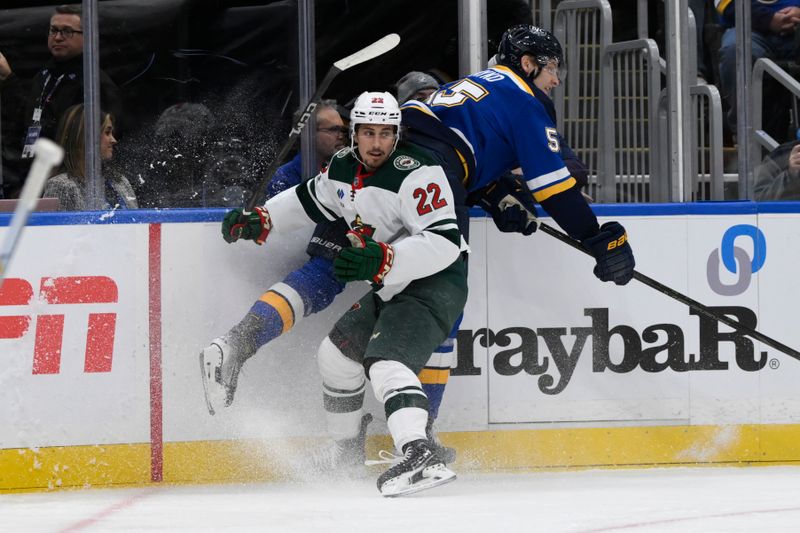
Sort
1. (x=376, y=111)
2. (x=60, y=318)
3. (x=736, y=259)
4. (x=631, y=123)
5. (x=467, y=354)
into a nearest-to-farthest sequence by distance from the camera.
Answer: (x=376, y=111) < (x=60, y=318) < (x=467, y=354) < (x=736, y=259) < (x=631, y=123)

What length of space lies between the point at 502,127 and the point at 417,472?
3.38 ft

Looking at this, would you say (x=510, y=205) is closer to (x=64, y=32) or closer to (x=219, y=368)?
(x=219, y=368)

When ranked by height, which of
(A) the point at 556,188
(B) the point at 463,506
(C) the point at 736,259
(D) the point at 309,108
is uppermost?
(D) the point at 309,108

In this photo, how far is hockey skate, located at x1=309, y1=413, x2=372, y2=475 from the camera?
11.9 ft

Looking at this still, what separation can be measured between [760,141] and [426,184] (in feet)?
4.51

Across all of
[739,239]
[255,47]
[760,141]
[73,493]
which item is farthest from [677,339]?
[73,493]

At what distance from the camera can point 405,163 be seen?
11.1 ft

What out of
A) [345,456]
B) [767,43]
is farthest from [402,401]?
[767,43]

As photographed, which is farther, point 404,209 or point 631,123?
point 631,123

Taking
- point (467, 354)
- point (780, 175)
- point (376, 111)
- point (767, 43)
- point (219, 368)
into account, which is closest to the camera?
point (376, 111)

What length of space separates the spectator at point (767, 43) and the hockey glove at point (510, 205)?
82 cm

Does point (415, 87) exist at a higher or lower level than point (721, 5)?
lower

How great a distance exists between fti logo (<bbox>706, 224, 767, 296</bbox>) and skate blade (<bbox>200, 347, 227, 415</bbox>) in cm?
157

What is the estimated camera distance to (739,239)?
3961 millimetres
